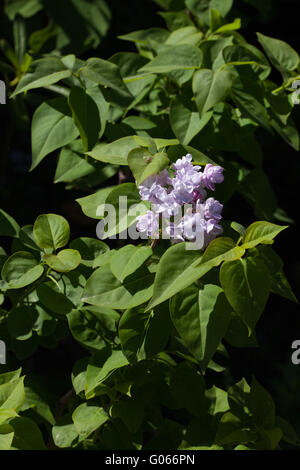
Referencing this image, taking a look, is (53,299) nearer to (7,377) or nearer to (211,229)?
(7,377)

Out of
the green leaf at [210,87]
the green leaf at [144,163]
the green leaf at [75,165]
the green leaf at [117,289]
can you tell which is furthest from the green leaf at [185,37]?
the green leaf at [117,289]

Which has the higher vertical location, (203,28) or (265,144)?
(203,28)

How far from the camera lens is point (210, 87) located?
101 cm

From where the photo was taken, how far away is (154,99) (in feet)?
4.22

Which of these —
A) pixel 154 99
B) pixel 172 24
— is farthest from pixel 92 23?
pixel 154 99

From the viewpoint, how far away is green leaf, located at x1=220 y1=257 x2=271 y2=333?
2.61 ft

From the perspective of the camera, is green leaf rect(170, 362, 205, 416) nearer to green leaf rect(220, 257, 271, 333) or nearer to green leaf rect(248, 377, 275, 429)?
green leaf rect(248, 377, 275, 429)

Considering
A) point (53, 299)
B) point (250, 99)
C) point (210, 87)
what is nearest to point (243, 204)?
point (250, 99)

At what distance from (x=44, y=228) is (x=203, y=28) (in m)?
0.66

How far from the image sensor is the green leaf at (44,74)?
40.4 inches

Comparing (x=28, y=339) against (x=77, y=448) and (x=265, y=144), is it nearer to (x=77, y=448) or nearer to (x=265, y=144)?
(x=77, y=448)

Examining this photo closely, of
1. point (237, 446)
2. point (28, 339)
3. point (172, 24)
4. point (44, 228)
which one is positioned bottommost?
point (237, 446)

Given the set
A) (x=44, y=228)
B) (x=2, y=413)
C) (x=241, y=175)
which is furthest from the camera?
(x=241, y=175)

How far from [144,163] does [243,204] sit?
4.43 feet
